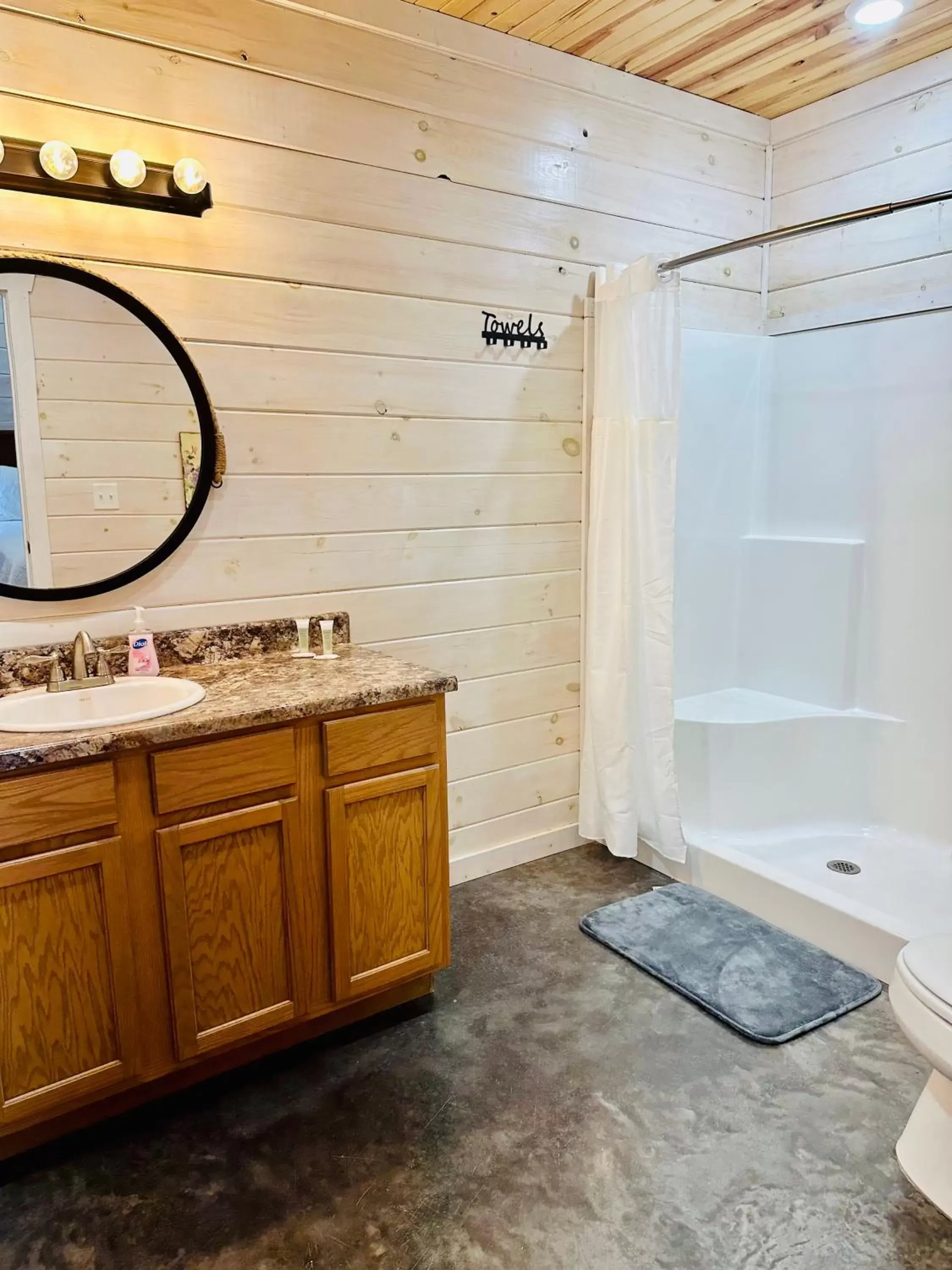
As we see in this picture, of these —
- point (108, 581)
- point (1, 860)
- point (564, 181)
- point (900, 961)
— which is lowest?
point (900, 961)

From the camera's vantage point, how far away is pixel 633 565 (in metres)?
2.64

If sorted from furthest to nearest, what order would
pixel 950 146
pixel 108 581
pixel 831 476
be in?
pixel 831 476, pixel 950 146, pixel 108 581

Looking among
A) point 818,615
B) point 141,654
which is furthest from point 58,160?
point 818,615

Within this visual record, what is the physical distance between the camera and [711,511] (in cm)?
314

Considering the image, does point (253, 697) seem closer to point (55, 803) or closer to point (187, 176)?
point (55, 803)

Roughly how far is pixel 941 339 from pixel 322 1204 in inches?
114

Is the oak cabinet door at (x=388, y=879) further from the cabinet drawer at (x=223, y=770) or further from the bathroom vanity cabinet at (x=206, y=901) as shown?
the cabinet drawer at (x=223, y=770)

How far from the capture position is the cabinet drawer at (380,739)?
5.90ft

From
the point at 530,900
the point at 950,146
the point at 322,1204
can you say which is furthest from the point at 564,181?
the point at 322,1204

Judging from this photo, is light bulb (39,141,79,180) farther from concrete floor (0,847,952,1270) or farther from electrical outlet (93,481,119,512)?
concrete floor (0,847,952,1270)

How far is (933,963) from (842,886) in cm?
117

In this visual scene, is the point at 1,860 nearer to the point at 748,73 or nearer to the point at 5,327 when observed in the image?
the point at 5,327

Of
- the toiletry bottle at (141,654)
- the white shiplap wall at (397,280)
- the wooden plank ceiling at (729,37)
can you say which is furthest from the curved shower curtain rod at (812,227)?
the toiletry bottle at (141,654)

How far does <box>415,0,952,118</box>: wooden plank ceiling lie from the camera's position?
2297 millimetres
